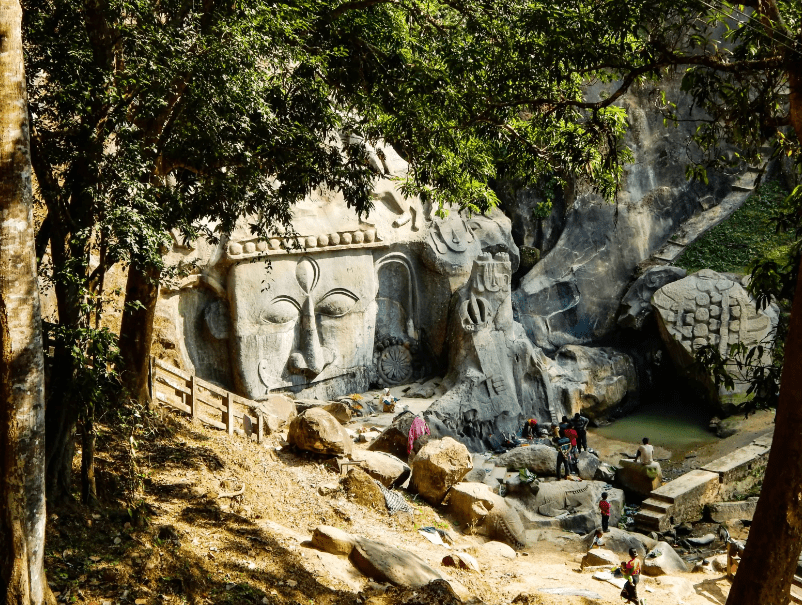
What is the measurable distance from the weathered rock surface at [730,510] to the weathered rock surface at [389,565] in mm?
8013

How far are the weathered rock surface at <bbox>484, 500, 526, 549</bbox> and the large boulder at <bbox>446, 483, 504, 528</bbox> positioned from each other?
0.30 feet

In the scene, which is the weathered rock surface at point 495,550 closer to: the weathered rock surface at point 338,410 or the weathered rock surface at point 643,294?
the weathered rock surface at point 338,410

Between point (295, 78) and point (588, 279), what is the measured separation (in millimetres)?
13923

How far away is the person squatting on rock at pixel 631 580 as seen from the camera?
9.15 metres

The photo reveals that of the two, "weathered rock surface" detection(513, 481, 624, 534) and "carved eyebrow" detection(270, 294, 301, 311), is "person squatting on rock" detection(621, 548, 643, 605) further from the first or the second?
"carved eyebrow" detection(270, 294, 301, 311)

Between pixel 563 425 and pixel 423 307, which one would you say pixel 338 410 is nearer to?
pixel 423 307

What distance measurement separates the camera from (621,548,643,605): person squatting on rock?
915cm

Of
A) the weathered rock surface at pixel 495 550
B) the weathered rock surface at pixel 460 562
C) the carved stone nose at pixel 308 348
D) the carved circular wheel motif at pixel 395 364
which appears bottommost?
the weathered rock surface at pixel 495 550

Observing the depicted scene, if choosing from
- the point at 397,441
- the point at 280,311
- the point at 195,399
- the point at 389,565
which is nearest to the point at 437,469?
the point at 397,441

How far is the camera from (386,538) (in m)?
9.72

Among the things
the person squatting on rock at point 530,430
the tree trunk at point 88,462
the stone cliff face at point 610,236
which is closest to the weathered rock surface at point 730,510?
the person squatting on rock at point 530,430

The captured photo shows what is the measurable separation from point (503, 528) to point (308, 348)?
545 cm

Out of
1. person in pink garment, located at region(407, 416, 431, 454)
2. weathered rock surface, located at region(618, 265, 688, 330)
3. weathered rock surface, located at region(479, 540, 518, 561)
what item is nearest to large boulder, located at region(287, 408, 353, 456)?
person in pink garment, located at region(407, 416, 431, 454)

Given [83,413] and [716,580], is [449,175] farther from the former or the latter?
[716,580]
